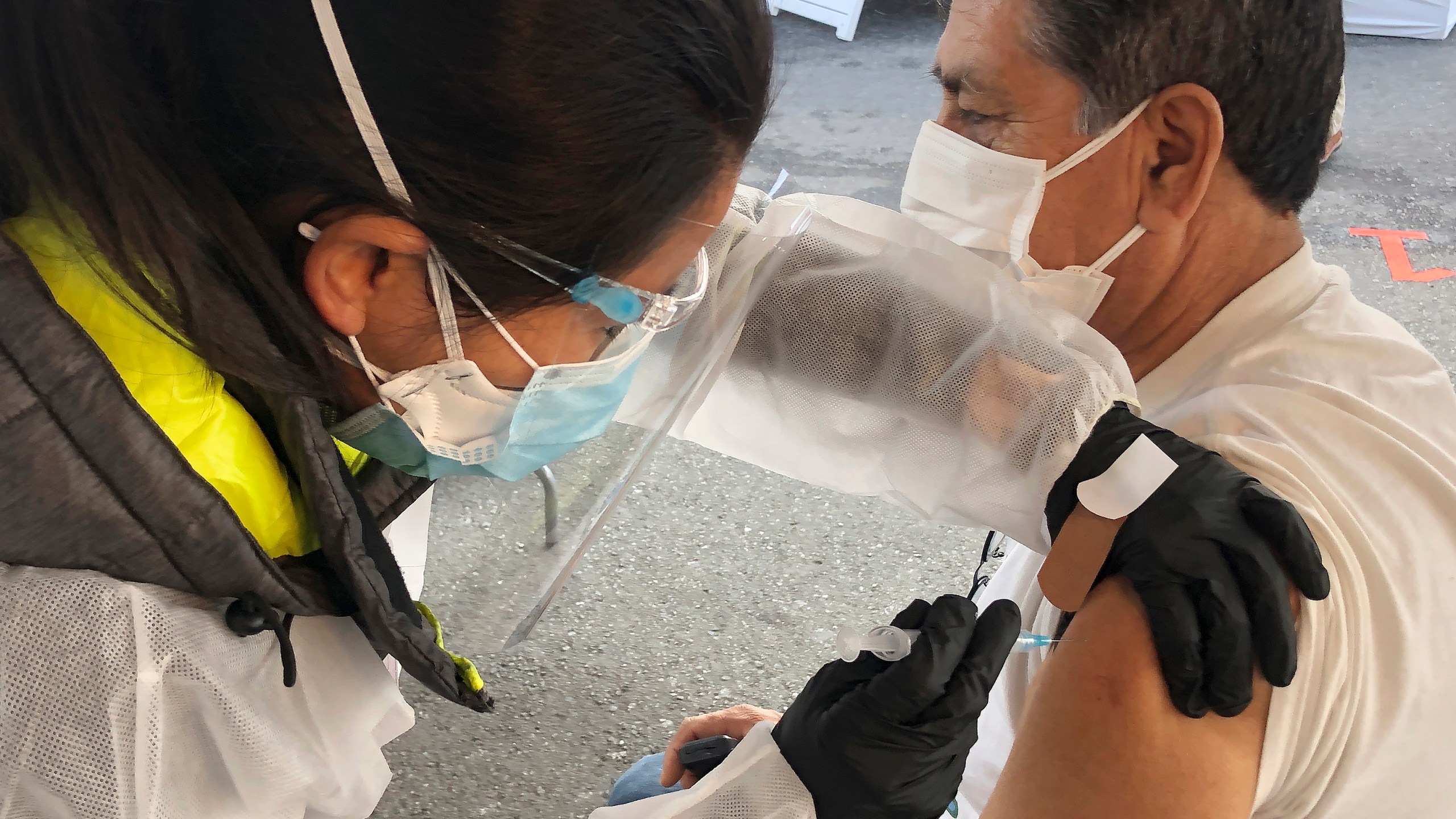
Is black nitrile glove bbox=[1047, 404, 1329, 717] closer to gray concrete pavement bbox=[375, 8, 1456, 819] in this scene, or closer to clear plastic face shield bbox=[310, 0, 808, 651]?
clear plastic face shield bbox=[310, 0, 808, 651]

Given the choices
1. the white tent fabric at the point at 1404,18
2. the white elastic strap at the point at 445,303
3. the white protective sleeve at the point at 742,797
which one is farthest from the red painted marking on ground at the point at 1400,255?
the white elastic strap at the point at 445,303

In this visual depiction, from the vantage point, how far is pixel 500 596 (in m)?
0.98


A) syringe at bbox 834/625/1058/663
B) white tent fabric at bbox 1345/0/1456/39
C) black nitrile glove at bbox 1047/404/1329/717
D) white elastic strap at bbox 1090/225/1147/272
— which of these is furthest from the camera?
white tent fabric at bbox 1345/0/1456/39

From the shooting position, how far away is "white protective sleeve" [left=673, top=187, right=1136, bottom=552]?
930 millimetres

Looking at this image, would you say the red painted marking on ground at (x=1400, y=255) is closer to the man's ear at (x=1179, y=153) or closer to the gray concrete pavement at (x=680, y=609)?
the gray concrete pavement at (x=680, y=609)

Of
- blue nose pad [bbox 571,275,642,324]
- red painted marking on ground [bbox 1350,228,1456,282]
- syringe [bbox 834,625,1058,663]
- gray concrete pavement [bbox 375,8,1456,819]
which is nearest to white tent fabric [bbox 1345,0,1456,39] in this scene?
red painted marking on ground [bbox 1350,228,1456,282]

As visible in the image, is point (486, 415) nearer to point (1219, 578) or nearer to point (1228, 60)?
point (1219, 578)

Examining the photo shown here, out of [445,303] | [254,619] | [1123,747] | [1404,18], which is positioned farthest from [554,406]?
[1404,18]

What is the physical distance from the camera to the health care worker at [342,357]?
581 millimetres

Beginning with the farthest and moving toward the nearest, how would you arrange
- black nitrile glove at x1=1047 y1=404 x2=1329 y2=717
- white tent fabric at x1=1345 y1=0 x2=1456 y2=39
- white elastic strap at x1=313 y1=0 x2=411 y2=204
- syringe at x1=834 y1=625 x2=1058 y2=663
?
white tent fabric at x1=1345 y1=0 x2=1456 y2=39
syringe at x1=834 y1=625 x2=1058 y2=663
black nitrile glove at x1=1047 y1=404 x2=1329 y2=717
white elastic strap at x1=313 y1=0 x2=411 y2=204

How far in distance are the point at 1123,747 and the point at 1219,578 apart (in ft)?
0.50

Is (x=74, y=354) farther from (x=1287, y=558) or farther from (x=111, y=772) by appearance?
(x=1287, y=558)

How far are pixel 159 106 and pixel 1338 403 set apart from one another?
3.19 ft

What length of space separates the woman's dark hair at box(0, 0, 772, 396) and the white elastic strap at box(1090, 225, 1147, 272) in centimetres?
55
